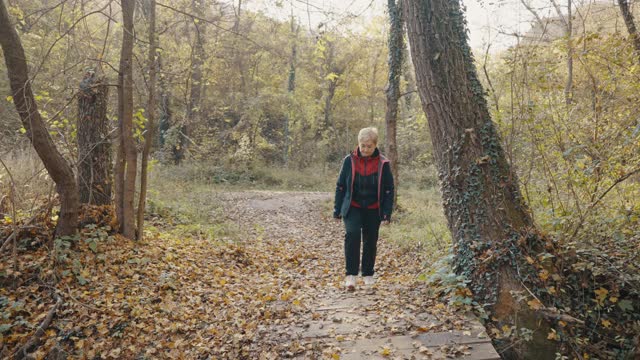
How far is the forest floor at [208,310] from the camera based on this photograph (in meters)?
4.14

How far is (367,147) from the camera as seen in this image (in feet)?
17.4

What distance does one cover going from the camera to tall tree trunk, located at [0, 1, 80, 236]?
516cm

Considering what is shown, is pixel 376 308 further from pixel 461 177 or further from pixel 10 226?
pixel 10 226

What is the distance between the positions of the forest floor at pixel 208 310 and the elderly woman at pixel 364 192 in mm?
745

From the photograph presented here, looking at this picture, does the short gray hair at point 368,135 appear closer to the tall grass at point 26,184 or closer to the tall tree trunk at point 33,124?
the tall tree trunk at point 33,124

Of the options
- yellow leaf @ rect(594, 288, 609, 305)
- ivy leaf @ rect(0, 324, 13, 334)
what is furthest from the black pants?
ivy leaf @ rect(0, 324, 13, 334)

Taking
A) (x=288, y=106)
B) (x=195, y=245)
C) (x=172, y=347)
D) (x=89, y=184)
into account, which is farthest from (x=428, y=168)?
(x=172, y=347)

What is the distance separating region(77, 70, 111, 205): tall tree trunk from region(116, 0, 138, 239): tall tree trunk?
0.53 meters

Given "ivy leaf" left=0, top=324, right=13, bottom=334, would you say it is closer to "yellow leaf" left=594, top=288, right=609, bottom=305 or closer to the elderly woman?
the elderly woman

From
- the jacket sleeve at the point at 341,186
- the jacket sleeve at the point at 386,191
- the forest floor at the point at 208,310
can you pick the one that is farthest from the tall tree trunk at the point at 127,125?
the jacket sleeve at the point at 386,191

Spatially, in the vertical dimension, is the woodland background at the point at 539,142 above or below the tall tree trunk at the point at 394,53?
below

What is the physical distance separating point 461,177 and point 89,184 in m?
6.22

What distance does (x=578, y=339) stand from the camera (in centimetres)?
423

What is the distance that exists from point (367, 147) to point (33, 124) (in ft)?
14.4
